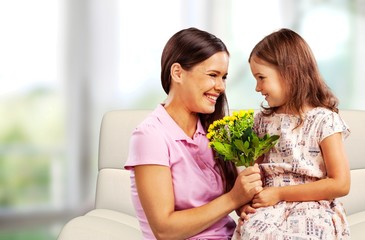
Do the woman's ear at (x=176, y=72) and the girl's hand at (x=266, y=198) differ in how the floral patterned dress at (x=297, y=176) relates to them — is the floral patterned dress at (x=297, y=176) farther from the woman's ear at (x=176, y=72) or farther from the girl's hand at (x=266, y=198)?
the woman's ear at (x=176, y=72)

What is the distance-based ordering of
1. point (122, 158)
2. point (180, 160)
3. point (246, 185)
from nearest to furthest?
1. point (246, 185)
2. point (180, 160)
3. point (122, 158)

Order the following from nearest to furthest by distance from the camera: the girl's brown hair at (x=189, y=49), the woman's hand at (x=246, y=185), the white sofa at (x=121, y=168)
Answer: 1. the woman's hand at (x=246, y=185)
2. the girl's brown hair at (x=189, y=49)
3. the white sofa at (x=121, y=168)

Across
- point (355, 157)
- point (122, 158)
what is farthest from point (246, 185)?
point (355, 157)

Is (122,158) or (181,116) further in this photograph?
(122,158)

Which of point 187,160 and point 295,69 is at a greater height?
point 295,69

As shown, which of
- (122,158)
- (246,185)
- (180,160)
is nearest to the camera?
(246,185)

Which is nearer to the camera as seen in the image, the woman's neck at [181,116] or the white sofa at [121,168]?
the woman's neck at [181,116]

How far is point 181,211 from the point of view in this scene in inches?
64.2

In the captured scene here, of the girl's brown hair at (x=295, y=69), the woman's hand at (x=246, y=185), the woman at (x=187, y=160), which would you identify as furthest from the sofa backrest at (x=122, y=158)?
the woman's hand at (x=246, y=185)

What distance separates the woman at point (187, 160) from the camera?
63.7 inches

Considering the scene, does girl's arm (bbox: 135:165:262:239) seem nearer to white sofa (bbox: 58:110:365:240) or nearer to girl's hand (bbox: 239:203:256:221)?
girl's hand (bbox: 239:203:256:221)

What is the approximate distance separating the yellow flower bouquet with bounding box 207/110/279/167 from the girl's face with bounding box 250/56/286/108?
0.41ft

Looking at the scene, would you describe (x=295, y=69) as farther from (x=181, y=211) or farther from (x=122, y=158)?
(x=122, y=158)

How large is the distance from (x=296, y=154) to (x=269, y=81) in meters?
0.22
